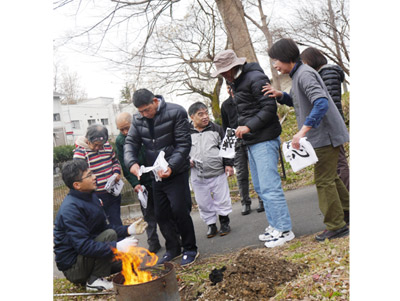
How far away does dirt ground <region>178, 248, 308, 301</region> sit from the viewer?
8.08ft

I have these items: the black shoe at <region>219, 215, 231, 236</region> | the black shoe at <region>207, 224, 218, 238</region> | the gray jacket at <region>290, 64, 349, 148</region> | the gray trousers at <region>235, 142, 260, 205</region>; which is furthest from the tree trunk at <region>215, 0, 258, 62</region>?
the black shoe at <region>207, 224, 218, 238</region>

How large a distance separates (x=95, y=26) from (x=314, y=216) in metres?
3.88

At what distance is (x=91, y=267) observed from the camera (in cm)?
342

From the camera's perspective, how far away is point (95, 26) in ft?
15.2

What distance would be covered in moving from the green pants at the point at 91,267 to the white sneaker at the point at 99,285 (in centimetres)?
5

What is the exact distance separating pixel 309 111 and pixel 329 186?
2.38 ft

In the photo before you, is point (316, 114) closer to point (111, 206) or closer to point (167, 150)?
point (167, 150)

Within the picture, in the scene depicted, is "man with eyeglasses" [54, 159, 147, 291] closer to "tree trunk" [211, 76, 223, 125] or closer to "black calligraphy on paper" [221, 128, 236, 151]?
"black calligraphy on paper" [221, 128, 236, 151]

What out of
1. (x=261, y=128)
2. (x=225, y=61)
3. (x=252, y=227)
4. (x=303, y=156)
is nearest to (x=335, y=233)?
(x=303, y=156)

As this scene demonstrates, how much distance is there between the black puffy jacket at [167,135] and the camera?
3523mm

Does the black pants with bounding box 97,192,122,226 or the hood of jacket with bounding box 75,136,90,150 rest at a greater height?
the hood of jacket with bounding box 75,136,90,150
